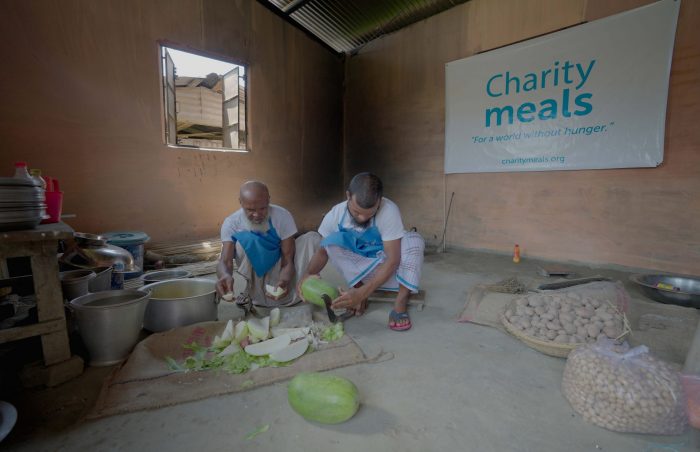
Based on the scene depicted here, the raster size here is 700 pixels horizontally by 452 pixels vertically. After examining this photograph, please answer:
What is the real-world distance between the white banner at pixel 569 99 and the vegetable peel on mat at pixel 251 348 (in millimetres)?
3340

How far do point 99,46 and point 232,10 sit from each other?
1.69 meters

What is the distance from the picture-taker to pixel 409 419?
137 centimetres

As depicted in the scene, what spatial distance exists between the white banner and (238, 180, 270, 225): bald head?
3.20 metres

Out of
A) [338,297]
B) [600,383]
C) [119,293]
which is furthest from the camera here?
[338,297]

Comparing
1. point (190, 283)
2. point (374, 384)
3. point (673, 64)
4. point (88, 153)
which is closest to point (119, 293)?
point (190, 283)

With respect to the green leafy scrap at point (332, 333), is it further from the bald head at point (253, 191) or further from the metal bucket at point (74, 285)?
the metal bucket at point (74, 285)

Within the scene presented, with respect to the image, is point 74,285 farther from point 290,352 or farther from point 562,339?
point 562,339

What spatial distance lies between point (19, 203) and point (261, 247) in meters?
1.25

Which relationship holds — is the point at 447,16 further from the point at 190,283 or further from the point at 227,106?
the point at 190,283

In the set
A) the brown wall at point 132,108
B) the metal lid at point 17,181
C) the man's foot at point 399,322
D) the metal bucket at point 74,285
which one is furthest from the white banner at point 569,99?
the metal lid at point 17,181

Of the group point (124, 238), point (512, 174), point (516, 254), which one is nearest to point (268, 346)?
point (124, 238)

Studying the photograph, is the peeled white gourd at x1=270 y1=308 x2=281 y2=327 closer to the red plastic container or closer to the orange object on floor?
the red plastic container

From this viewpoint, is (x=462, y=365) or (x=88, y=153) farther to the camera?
(x=88, y=153)

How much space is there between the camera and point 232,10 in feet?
14.2
